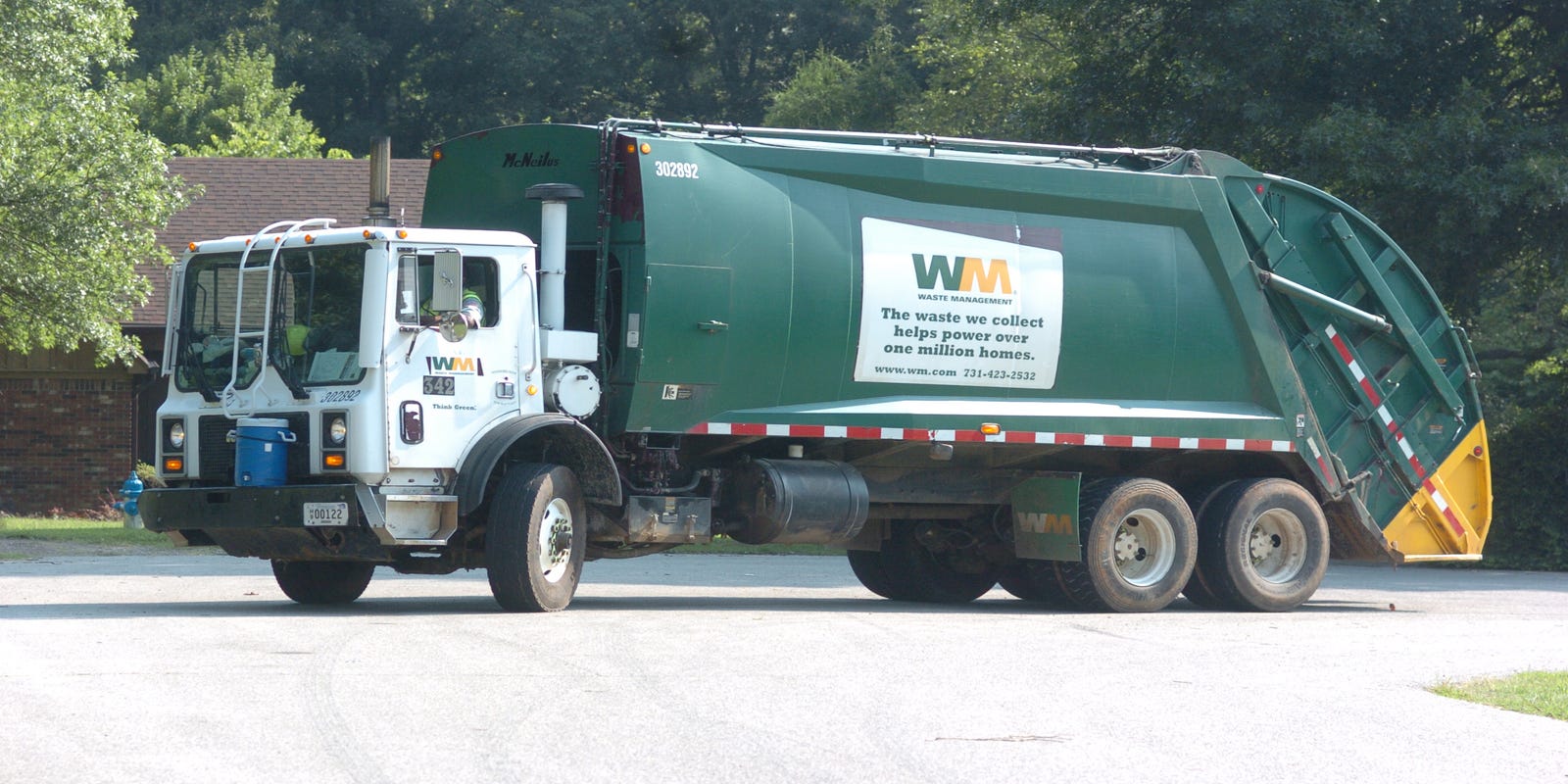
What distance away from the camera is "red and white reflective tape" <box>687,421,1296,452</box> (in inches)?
544

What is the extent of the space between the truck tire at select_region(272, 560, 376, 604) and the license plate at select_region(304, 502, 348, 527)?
156 centimetres

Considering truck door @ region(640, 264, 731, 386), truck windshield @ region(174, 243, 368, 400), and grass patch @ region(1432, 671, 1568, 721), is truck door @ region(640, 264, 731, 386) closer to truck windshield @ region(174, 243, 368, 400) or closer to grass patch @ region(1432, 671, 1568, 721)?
truck windshield @ region(174, 243, 368, 400)

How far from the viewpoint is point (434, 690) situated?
9.09m

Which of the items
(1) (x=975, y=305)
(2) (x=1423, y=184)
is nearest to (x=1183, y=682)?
(1) (x=975, y=305)

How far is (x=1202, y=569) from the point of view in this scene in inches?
617

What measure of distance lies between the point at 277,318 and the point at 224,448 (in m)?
0.93

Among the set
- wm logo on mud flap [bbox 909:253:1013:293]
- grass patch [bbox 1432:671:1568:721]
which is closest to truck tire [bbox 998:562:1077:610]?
wm logo on mud flap [bbox 909:253:1013:293]

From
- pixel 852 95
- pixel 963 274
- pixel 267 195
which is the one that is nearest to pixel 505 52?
pixel 852 95

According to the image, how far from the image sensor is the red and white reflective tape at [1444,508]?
53.3 feet

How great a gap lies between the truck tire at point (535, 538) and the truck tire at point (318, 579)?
1482 mm

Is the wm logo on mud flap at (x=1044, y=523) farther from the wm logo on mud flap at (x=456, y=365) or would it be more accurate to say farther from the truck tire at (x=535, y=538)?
the wm logo on mud flap at (x=456, y=365)

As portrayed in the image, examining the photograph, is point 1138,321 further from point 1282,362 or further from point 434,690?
point 434,690

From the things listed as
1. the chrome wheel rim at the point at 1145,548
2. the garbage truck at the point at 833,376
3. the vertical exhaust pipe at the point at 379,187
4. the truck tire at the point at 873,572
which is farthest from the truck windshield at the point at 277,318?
the chrome wheel rim at the point at 1145,548

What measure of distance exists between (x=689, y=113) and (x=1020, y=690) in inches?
1745
